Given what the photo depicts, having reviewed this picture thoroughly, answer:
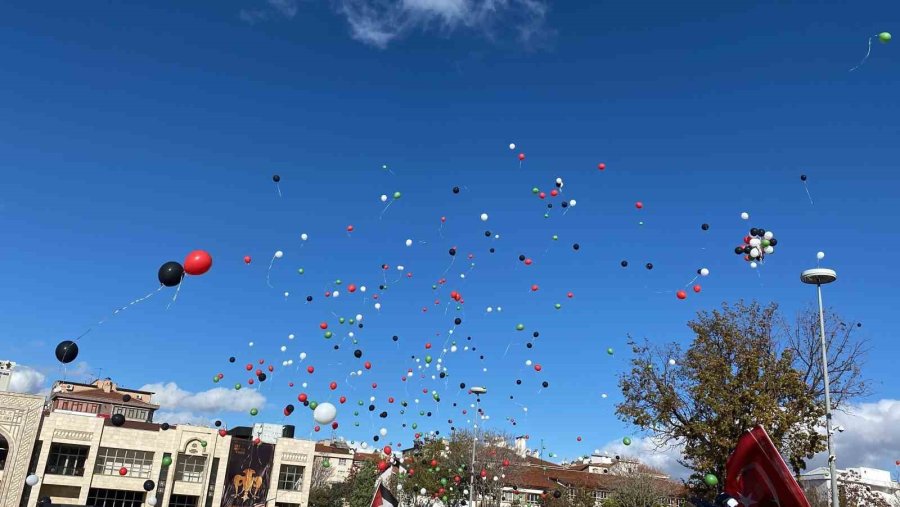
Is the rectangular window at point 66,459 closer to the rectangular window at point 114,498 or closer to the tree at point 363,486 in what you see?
the rectangular window at point 114,498

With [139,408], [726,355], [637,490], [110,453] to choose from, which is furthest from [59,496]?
[637,490]

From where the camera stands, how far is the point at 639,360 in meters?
31.3

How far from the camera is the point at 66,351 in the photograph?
19.4m

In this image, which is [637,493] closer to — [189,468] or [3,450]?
[189,468]

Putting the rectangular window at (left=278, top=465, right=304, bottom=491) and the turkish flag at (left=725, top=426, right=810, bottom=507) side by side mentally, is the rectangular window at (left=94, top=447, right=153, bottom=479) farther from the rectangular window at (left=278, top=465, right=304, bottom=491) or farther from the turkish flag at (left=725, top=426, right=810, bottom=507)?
the turkish flag at (left=725, top=426, right=810, bottom=507)

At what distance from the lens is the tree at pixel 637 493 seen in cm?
6912

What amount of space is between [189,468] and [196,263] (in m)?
43.6

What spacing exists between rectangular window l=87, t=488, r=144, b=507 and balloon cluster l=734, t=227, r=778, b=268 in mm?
47150

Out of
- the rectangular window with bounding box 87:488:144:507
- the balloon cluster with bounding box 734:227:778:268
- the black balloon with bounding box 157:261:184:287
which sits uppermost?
the balloon cluster with bounding box 734:227:778:268

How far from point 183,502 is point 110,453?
6.62 metres

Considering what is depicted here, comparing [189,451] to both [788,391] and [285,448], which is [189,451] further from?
[788,391]

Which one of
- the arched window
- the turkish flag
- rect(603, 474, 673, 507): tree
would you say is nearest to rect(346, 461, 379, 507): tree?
rect(603, 474, 673, 507): tree

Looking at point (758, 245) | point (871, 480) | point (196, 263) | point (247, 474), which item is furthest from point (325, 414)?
point (871, 480)

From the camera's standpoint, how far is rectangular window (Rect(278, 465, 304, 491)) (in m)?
58.3
